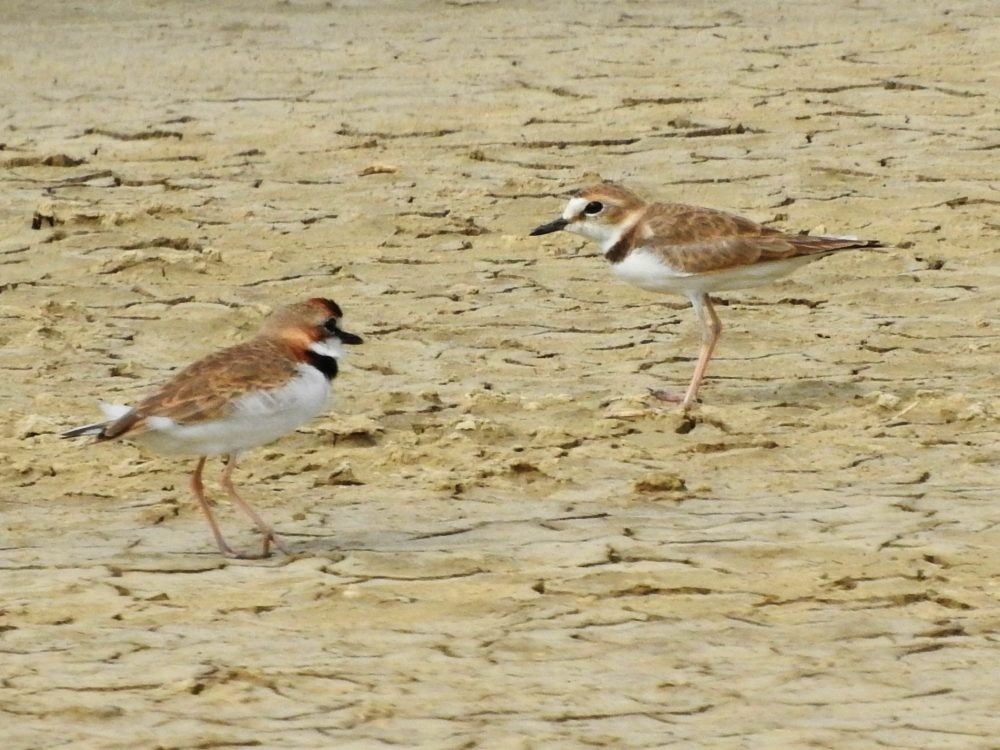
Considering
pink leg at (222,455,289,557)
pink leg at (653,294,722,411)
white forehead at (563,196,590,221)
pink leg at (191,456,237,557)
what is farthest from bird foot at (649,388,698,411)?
pink leg at (191,456,237,557)

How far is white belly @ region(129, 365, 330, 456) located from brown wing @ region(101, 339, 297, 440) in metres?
0.02

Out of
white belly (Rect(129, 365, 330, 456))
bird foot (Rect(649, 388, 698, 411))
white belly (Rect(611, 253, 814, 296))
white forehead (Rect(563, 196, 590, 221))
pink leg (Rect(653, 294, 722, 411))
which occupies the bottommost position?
bird foot (Rect(649, 388, 698, 411))

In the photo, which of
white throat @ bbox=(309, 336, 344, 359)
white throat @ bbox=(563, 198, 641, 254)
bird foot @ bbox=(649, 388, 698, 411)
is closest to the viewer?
white throat @ bbox=(309, 336, 344, 359)

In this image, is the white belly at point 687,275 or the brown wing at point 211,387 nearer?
the brown wing at point 211,387

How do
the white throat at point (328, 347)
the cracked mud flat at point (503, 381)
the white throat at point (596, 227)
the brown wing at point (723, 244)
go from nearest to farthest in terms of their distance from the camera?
the cracked mud flat at point (503, 381), the white throat at point (328, 347), the brown wing at point (723, 244), the white throat at point (596, 227)

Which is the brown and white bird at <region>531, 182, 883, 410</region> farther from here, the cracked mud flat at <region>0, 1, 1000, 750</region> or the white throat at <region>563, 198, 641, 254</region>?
the cracked mud flat at <region>0, 1, 1000, 750</region>

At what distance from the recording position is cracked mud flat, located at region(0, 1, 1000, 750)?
15.1 feet

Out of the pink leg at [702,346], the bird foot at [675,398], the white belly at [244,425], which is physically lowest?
the bird foot at [675,398]

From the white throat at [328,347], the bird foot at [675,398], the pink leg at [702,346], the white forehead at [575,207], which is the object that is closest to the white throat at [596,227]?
the white forehead at [575,207]

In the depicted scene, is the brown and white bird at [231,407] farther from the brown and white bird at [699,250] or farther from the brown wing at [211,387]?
the brown and white bird at [699,250]

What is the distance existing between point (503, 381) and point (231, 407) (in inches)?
83.5

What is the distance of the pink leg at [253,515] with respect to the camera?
5.67 metres

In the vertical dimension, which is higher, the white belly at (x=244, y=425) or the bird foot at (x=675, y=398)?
the white belly at (x=244, y=425)

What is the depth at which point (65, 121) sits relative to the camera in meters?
11.0
